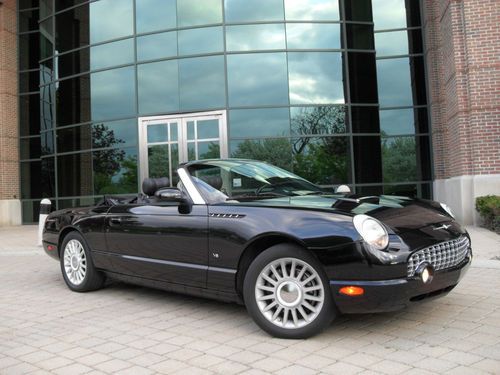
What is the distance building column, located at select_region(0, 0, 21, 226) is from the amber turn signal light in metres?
18.1

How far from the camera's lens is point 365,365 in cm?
322

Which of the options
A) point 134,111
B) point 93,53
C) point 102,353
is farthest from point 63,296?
point 93,53

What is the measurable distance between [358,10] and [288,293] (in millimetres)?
14025

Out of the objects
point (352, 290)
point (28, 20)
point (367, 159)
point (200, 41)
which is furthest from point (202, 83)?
point (352, 290)

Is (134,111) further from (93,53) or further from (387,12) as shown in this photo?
(387,12)

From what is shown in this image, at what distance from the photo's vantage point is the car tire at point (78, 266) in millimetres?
5691

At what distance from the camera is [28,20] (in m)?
19.8

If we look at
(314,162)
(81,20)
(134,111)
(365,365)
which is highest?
(81,20)

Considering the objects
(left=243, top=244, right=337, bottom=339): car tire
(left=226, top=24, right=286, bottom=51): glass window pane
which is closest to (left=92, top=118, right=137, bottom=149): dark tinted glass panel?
(left=226, top=24, right=286, bottom=51): glass window pane

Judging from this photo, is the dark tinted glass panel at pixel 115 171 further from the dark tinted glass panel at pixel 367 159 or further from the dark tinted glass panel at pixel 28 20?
the dark tinted glass panel at pixel 28 20

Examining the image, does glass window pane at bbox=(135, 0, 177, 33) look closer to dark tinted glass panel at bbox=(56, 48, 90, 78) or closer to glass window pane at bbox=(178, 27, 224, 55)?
glass window pane at bbox=(178, 27, 224, 55)

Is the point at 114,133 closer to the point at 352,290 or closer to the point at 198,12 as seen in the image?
the point at 198,12

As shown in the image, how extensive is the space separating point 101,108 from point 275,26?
6484mm

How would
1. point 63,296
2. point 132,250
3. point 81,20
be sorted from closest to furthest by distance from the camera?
point 132,250
point 63,296
point 81,20
